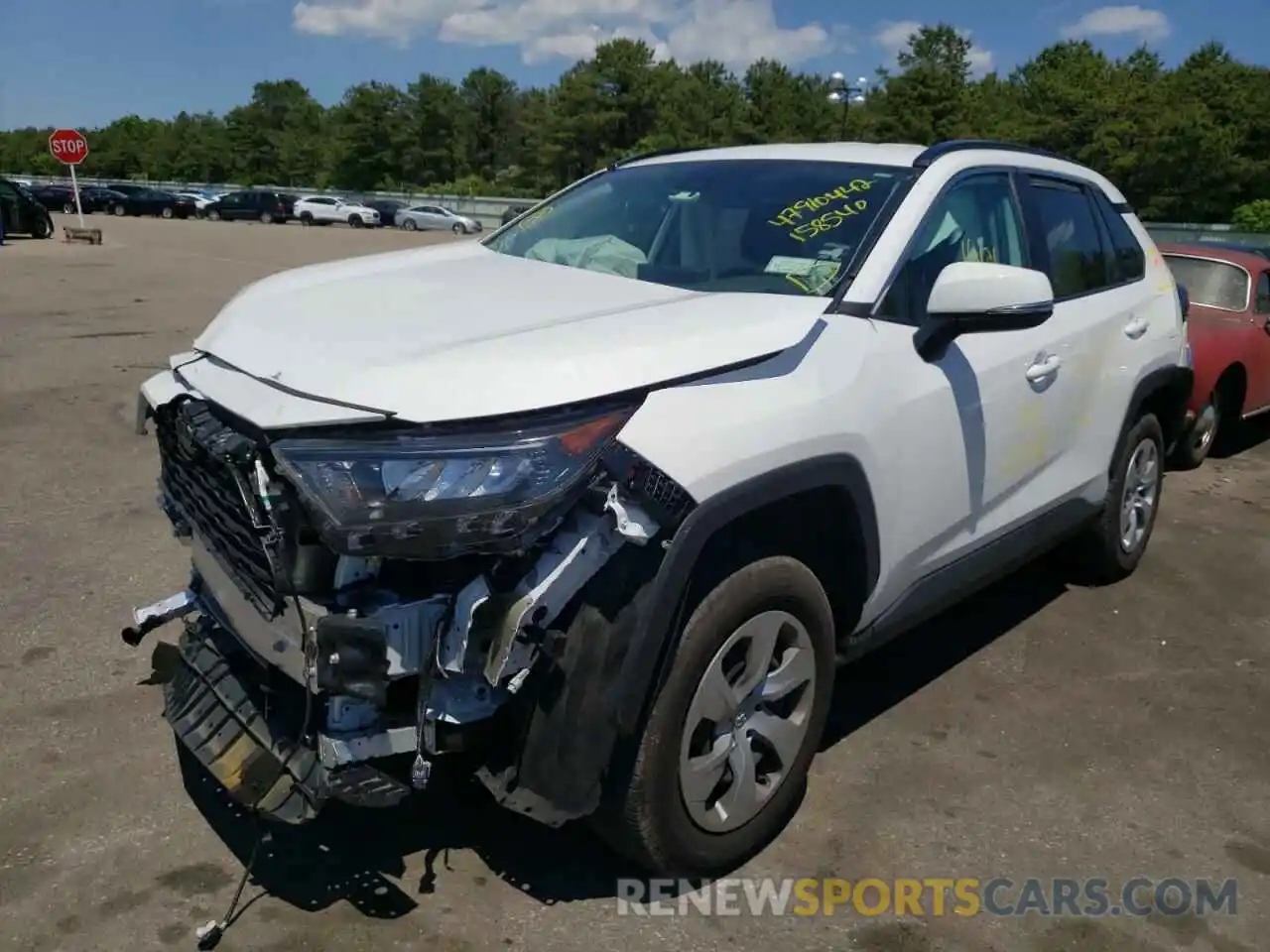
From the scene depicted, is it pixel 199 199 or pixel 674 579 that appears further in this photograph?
pixel 199 199

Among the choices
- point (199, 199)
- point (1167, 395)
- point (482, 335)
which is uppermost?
point (482, 335)

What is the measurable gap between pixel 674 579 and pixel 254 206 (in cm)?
5329

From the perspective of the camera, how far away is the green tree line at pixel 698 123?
4634 centimetres

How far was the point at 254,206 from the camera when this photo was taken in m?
51.1

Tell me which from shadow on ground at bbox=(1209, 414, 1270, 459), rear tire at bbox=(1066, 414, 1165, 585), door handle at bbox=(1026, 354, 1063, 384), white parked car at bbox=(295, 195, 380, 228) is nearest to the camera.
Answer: door handle at bbox=(1026, 354, 1063, 384)

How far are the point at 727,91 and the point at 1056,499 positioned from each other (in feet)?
234

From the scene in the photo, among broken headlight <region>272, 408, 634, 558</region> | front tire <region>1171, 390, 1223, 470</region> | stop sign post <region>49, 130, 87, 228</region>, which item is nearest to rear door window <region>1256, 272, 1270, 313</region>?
front tire <region>1171, 390, 1223, 470</region>

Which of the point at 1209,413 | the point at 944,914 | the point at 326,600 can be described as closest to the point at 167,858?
the point at 326,600

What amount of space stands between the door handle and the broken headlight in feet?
6.65

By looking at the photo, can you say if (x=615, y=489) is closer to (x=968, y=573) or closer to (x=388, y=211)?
(x=968, y=573)

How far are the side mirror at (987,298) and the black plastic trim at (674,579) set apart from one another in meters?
0.72

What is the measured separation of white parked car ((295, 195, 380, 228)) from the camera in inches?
2037

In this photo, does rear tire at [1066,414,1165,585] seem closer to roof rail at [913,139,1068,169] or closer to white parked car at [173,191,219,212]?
roof rail at [913,139,1068,169]

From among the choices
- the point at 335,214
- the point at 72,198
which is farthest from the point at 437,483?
the point at 72,198
